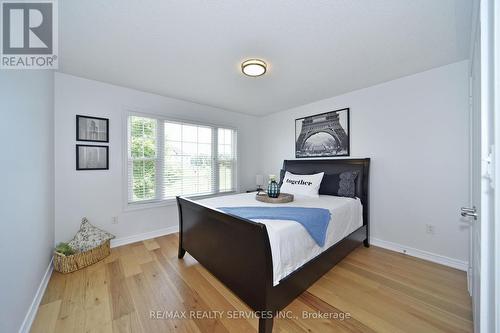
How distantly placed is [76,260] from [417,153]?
4454 mm

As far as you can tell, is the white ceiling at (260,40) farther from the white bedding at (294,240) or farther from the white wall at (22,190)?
the white bedding at (294,240)

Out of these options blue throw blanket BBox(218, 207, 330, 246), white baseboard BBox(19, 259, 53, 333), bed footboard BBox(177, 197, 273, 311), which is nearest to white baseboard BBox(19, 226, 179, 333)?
white baseboard BBox(19, 259, 53, 333)

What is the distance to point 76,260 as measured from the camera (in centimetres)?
222

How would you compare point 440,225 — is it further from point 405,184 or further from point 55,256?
point 55,256

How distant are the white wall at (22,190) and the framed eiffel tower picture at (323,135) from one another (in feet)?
12.3

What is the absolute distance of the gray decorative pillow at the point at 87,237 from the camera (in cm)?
243

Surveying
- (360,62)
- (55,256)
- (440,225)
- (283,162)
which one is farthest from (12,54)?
(440,225)

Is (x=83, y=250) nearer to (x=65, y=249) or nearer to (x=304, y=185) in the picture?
(x=65, y=249)

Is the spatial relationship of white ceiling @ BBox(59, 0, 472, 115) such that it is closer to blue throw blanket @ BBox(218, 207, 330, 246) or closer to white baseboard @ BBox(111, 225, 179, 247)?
blue throw blanket @ BBox(218, 207, 330, 246)

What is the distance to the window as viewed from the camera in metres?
3.17

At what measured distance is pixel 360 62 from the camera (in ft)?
7.50

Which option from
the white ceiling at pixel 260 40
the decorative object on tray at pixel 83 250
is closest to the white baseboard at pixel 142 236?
the decorative object on tray at pixel 83 250

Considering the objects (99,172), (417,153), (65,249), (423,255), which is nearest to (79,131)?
(99,172)

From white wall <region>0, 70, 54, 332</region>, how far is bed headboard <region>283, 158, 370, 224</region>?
347 cm
